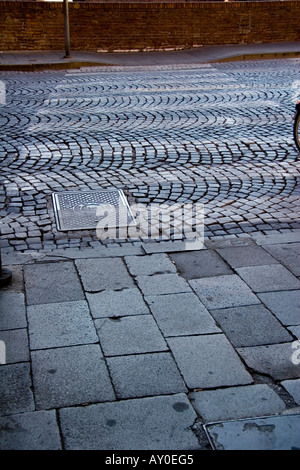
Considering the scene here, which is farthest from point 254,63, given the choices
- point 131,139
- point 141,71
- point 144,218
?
point 144,218

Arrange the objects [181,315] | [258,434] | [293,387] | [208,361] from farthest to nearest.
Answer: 1. [181,315]
2. [208,361]
3. [293,387]
4. [258,434]

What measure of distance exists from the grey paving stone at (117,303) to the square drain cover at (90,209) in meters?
1.46

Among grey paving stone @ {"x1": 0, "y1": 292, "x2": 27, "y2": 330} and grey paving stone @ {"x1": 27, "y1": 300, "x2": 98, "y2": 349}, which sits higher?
grey paving stone @ {"x1": 0, "y1": 292, "x2": 27, "y2": 330}

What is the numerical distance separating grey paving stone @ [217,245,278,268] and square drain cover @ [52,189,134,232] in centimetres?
117

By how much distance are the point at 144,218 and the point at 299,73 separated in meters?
10.2

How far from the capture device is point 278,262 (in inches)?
198

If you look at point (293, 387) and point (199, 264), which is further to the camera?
point (199, 264)

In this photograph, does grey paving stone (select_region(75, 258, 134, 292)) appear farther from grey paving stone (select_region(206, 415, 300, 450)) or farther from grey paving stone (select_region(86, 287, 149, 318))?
grey paving stone (select_region(206, 415, 300, 450))

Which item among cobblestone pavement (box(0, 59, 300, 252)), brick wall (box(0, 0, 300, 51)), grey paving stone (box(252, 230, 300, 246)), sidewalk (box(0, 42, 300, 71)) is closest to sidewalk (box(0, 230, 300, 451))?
grey paving stone (box(252, 230, 300, 246))

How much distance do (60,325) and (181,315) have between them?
2.81ft

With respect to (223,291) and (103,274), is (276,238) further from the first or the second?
(103,274)

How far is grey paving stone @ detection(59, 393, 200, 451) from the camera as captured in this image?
2.94 metres

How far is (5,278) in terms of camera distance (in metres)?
4.54

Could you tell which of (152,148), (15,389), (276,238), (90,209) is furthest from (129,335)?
(152,148)
